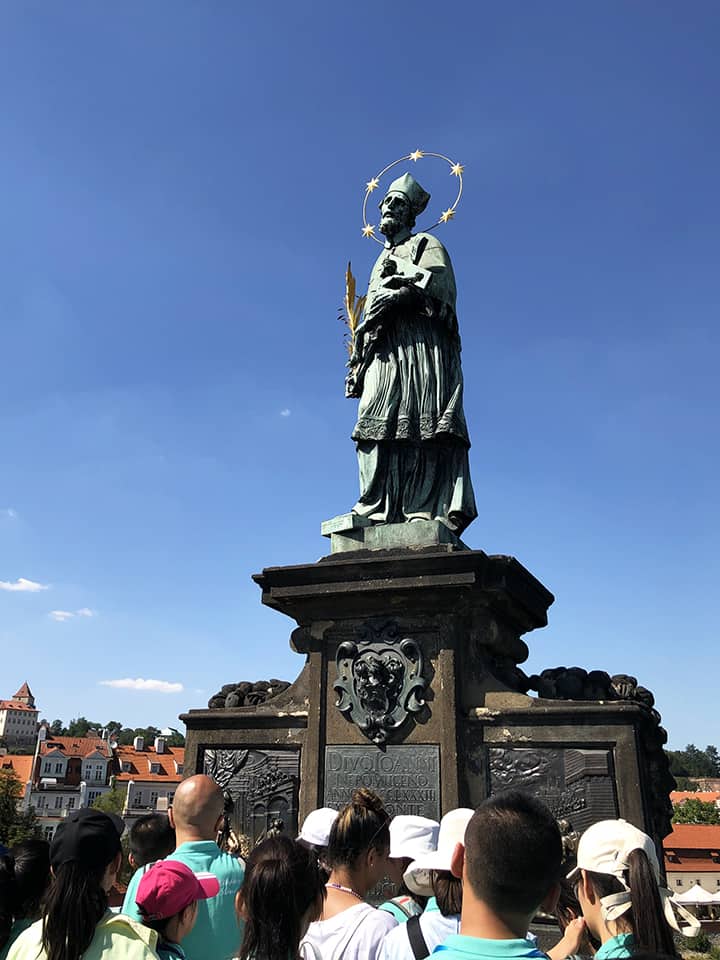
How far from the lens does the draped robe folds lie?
887cm

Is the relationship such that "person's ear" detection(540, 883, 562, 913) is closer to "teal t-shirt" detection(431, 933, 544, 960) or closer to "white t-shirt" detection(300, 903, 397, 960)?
"teal t-shirt" detection(431, 933, 544, 960)

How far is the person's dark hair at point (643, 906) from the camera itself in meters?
2.45

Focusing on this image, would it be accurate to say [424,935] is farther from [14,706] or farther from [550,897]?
[14,706]

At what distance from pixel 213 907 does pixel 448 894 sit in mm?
992

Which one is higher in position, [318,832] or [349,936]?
[318,832]

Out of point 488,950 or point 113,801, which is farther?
point 113,801

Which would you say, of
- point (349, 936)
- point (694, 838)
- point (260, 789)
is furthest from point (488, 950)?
point (694, 838)

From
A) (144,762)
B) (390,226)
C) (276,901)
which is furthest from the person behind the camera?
(144,762)

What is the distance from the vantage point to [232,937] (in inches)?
132

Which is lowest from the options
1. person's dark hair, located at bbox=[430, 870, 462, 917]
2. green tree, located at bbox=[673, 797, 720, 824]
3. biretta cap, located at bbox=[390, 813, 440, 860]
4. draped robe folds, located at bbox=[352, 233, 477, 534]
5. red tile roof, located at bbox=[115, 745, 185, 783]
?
person's dark hair, located at bbox=[430, 870, 462, 917]

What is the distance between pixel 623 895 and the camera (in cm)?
256

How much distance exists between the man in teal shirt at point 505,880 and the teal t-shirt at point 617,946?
521 mm

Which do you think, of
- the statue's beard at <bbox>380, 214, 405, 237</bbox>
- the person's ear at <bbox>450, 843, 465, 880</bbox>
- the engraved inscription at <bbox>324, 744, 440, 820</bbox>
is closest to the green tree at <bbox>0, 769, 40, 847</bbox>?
the engraved inscription at <bbox>324, 744, 440, 820</bbox>

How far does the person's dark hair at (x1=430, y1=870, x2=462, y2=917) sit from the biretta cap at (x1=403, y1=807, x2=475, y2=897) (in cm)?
5
